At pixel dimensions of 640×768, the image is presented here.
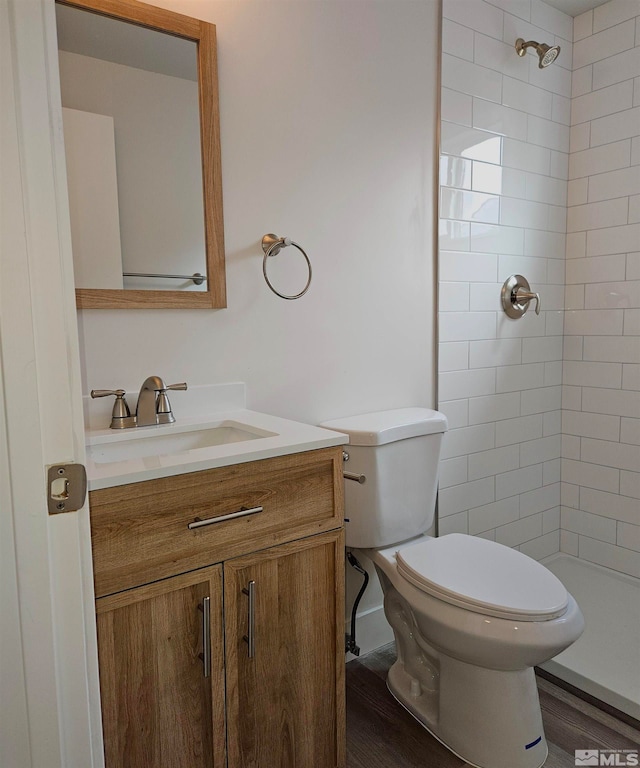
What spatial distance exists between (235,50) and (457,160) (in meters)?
0.90

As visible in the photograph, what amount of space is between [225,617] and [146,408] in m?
0.54

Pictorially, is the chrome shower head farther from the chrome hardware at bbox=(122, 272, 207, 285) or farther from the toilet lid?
the toilet lid

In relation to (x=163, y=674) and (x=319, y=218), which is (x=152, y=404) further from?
(x=319, y=218)

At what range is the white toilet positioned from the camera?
1.37 meters

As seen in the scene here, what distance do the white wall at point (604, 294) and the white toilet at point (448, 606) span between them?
1049mm

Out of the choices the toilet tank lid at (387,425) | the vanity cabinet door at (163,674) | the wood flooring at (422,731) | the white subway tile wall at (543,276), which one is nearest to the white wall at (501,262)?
the white subway tile wall at (543,276)

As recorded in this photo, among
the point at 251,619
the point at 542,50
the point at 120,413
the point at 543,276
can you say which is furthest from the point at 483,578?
the point at 542,50

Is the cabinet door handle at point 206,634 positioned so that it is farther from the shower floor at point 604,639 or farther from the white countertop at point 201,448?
the shower floor at point 604,639

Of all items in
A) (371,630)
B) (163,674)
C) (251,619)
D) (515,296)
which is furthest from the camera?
(515,296)

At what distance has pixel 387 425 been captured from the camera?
1.70m

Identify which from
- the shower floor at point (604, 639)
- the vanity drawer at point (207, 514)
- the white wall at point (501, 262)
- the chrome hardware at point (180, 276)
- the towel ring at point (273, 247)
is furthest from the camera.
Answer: the white wall at point (501, 262)

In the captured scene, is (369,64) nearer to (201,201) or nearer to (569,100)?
Result: (201,201)

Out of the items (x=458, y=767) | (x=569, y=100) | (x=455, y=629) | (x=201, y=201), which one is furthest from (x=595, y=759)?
(x=569, y=100)

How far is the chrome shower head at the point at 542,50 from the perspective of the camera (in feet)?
6.98
